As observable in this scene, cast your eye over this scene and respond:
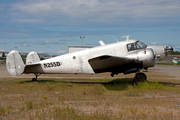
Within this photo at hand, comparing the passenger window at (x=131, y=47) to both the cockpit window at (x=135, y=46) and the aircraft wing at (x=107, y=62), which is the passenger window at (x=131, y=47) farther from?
the aircraft wing at (x=107, y=62)

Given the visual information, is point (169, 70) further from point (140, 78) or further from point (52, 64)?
point (52, 64)

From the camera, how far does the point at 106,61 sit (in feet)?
A: 34.1

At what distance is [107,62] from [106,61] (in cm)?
17

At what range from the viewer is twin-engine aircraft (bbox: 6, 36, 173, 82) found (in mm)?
10723

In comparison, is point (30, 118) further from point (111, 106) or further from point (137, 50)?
point (137, 50)

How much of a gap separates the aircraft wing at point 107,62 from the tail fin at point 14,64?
191 inches

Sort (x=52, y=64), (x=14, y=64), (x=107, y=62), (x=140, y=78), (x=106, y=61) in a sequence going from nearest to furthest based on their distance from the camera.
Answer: (x=106, y=61) < (x=107, y=62) < (x=140, y=78) < (x=14, y=64) < (x=52, y=64)

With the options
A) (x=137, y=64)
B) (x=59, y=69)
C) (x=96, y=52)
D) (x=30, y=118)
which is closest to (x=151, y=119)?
(x=30, y=118)

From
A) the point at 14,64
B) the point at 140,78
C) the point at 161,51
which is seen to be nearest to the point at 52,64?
the point at 14,64

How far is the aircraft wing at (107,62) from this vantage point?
1001 centimetres

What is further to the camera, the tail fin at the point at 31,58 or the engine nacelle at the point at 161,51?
the tail fin at the point at 31,58

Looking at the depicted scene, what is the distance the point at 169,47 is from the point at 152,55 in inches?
70.4

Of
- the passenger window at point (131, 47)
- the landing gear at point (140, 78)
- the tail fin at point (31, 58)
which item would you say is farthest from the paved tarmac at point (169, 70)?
the tail fin at point (31, 58)

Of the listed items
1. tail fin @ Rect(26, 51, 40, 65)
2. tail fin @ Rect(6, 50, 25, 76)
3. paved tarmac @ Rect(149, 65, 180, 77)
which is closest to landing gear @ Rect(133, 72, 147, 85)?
tail fin @ Rect(6, 50, 25, 76)
